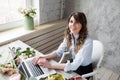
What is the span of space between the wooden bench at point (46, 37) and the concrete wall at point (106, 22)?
427mm

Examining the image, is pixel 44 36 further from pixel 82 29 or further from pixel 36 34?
pixel 82 29

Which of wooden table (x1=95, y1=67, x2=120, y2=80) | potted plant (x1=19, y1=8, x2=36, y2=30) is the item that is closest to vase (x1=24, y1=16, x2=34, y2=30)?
potted plant (x1=19, y1=8, x2=36, y2=30)

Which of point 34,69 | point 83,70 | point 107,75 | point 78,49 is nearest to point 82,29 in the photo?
point 78,49

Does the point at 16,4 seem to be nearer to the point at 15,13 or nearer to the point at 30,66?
the point at 15,13

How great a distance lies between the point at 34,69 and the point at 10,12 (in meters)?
1.18

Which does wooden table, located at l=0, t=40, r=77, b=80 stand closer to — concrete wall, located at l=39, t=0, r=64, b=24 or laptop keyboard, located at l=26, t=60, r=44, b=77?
laptop keyboard, located at l=26, t=60, r=44, b=77

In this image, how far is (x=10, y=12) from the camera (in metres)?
2.23

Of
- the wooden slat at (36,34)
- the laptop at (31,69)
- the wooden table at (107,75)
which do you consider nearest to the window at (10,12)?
the wooden slat at (36,34)

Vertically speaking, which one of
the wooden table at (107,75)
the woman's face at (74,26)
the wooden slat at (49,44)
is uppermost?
the woman's face at (74,26)

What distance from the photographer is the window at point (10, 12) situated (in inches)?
84.4

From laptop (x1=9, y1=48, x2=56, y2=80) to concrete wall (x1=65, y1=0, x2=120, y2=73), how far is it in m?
1.48

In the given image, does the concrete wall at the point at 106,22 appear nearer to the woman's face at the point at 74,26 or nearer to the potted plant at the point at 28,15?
the potted plant at the point at 28,15

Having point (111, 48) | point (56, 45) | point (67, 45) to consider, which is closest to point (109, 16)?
point (111, 48)

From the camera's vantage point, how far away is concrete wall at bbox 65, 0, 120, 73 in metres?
2.42
